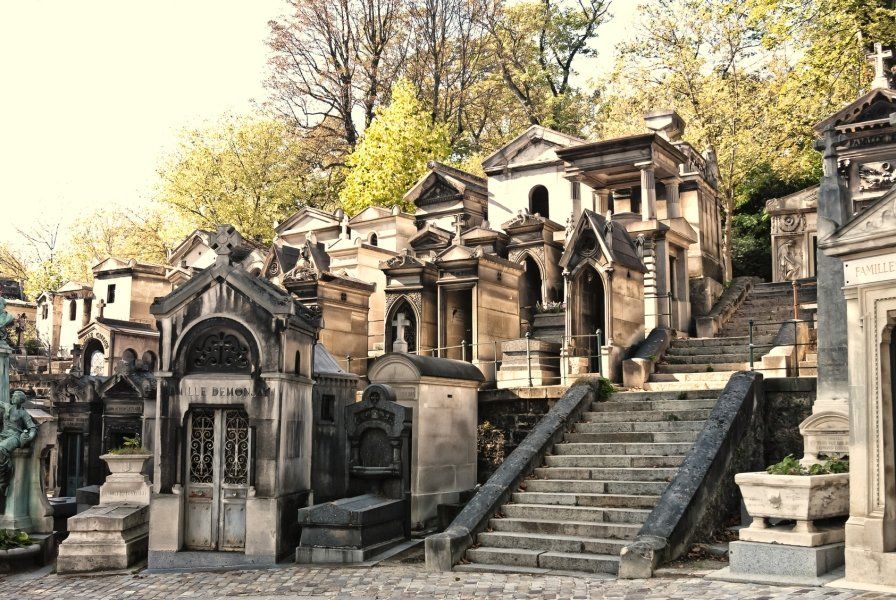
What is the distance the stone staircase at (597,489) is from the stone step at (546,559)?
0.04ft

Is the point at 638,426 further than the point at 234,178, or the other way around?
the point at 234,178

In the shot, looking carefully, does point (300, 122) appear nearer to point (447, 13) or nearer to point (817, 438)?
point (447, 13)

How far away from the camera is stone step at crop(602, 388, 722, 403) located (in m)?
14.0

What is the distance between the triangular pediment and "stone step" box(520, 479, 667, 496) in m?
3.99

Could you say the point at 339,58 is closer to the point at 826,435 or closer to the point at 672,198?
the point at 672,198

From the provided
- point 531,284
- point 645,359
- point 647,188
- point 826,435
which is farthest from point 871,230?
point 531,284

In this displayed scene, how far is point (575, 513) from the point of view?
1142 cm

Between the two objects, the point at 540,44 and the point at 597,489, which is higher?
the point at 540,44

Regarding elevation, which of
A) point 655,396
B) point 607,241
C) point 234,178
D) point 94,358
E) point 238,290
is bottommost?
point 655,396

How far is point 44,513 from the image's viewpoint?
552 inches

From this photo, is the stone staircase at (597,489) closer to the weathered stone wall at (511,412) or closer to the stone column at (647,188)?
the weathered stone wall at (511,412)

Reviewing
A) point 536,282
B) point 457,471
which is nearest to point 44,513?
point 457,471

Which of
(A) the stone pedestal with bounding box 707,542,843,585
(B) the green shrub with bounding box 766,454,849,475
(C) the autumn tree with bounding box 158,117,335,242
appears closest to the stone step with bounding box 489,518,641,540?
(A) the stone pedestal with bounding box 707,542,843,585

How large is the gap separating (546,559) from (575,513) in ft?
3.58
